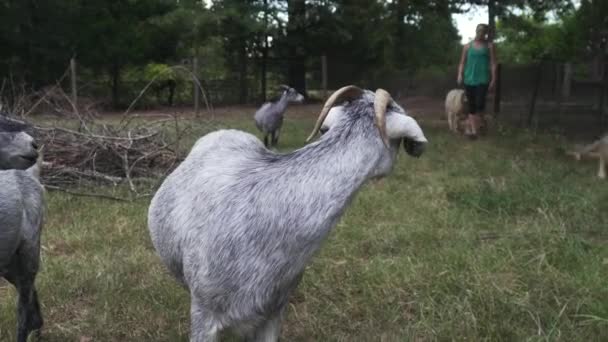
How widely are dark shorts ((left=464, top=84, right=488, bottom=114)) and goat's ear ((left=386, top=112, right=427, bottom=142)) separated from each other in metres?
6.55

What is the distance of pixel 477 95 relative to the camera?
8438 mm

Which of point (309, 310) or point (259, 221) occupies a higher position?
point (259, 221)

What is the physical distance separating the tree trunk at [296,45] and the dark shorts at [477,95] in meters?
10.5

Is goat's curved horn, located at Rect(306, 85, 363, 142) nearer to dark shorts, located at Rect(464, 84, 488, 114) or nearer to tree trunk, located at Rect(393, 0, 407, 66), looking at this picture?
dark shorts, located at Rect(464, 84, 488, 114)

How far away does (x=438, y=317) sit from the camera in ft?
9.81

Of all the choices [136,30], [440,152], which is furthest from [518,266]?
[136,30]

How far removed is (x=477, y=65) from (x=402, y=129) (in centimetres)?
653

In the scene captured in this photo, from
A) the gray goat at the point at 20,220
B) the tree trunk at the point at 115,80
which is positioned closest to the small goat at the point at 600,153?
the gray goat at the point at 20,220

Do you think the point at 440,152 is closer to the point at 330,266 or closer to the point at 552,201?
the point at 552,201

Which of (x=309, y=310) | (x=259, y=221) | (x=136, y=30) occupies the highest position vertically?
(x=136, y=30)

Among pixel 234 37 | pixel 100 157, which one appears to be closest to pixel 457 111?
pixel 100 157

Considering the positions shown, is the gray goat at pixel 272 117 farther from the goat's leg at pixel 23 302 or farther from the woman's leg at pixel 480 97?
the goat's leg at pixel 23 302

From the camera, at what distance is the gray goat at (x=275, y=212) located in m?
2.05

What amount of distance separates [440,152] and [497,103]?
5.20 metres
